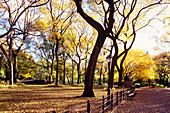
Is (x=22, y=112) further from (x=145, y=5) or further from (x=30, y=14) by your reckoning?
(x=30, y=14)

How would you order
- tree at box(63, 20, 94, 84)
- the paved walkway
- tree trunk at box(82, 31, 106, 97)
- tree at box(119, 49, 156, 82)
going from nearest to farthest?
the paved walkway
tree trunk at box(82, 31, 106, 97)
tree at box(63, 20, 94, 84)
tree at box(119, 49, 156, 82)

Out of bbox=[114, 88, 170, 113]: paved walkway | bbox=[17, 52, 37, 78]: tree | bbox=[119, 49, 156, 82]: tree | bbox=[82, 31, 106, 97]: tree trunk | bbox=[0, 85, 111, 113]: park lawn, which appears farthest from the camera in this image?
bbox=[17, 52, 37, 78]: tree

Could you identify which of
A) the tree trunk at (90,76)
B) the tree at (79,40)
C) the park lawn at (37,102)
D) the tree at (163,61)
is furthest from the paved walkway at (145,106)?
the tree at (163,61)

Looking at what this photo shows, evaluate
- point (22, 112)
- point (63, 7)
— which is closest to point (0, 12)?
point (63, 7)

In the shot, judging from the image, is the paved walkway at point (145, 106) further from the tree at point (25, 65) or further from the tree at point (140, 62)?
the tree at point (25, 65)

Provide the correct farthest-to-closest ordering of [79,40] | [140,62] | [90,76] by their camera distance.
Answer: [140,62], [79,40], [90,76]

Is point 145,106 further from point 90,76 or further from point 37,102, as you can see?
point 37,102

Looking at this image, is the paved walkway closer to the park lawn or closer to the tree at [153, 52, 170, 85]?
the park lawn

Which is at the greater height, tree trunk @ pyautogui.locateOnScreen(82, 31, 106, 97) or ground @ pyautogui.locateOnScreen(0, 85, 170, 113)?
tree trunk @ pyautogui.locateOnScreen(82, 31, 106, 97)

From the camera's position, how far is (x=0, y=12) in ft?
68.5

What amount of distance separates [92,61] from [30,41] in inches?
1175

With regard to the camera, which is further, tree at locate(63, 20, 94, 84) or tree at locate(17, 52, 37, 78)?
tree at locate(17, 52, 37, 78)

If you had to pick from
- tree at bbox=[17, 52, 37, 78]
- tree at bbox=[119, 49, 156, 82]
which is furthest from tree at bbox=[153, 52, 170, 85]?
tree at bbox=[17, 52, 37, 78]

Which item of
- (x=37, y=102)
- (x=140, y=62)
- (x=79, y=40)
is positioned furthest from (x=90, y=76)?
(x=140, y=62)
